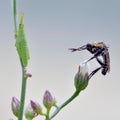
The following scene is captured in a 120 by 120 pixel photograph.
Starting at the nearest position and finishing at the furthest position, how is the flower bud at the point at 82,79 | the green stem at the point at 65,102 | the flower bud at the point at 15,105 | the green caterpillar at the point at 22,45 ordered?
the green caterpillar at the point at 22,45
the green stem at the point at 65,102
the flower bud at the point at 82,79
the flower bud at the point at 15,105

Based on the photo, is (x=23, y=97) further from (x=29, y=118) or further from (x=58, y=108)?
(x=29, y=118)

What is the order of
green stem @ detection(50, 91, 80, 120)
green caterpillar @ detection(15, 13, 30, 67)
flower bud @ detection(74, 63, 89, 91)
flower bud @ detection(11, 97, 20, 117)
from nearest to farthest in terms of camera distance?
green caterpillar @ detection(15, 13, 30, 67)
green stem @ detection(50, 91, 80, 120)
flower bud @ detection(74, 63, 89, 91)
flower bud @ detection(11, 97, 20, 117)

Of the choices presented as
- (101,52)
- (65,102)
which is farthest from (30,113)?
(101,52)

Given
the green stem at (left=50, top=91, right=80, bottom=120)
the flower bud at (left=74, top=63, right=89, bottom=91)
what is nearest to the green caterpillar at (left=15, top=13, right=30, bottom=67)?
the green stem at (left=50, top=91, right=80, bottom=120)

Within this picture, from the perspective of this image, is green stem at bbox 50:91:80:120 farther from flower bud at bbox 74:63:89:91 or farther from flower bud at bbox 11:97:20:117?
flower bud at bbox 11:97:20:117

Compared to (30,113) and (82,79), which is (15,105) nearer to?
(30,113)

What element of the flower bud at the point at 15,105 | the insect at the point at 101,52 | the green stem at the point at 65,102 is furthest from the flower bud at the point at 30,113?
the insect at the point at 101,52

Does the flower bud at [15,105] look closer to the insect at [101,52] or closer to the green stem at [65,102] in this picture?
the green stem at [65,102]
